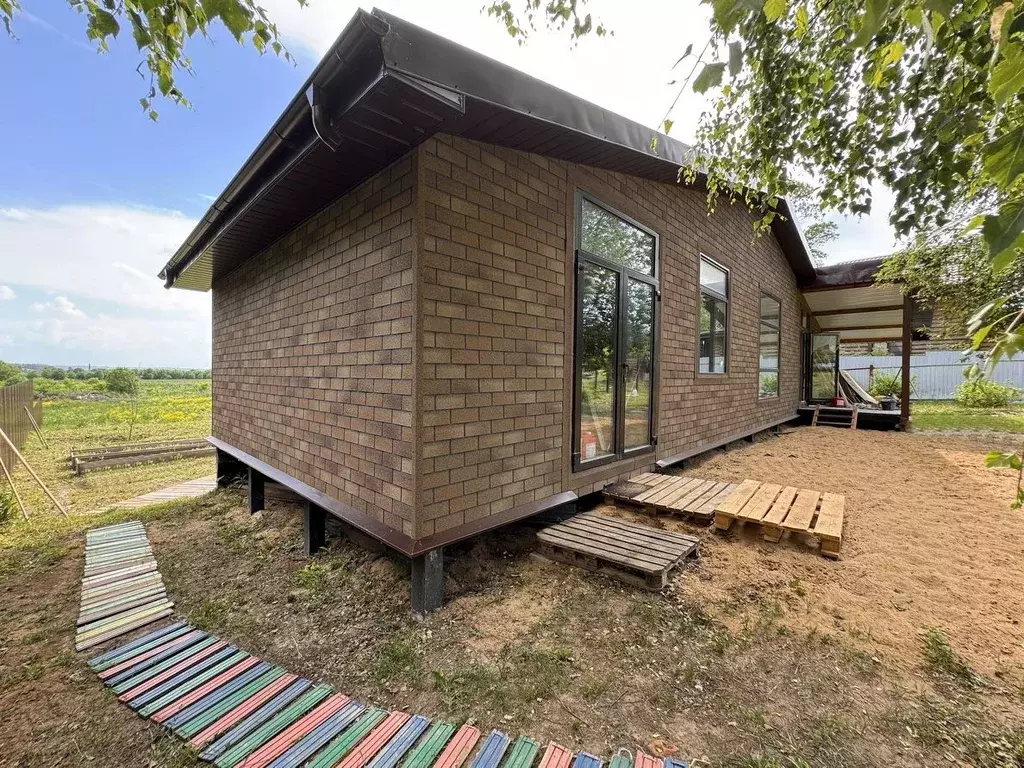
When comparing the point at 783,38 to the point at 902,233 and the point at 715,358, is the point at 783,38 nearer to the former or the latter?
the point at 902,233

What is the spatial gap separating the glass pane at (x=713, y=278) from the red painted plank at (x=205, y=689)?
6147 millimetres

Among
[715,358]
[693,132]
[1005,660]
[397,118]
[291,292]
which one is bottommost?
[1005,660]

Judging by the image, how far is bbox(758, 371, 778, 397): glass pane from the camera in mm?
8625

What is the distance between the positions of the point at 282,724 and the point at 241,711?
0.27 m

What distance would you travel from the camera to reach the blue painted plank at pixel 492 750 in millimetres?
1740

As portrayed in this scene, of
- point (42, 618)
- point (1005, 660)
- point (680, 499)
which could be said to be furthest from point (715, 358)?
point (42, 618)

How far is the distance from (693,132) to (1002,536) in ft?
13.8

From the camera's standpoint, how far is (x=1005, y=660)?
217cm

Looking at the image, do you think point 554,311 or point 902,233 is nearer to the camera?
point 902,233

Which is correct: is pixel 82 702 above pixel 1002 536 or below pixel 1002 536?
below

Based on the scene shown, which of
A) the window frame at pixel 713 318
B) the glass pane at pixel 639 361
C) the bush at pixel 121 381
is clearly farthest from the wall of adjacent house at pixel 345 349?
the bush at pixel 121 381

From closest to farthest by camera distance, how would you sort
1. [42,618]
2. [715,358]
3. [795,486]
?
[42,618] < [795,486] < [715,358]

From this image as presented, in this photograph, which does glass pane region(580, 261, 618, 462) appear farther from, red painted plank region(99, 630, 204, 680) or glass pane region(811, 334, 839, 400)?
glass pane region(811, 334, 839, 400)

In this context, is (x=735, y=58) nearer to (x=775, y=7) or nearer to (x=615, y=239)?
(x=775, y=7)
